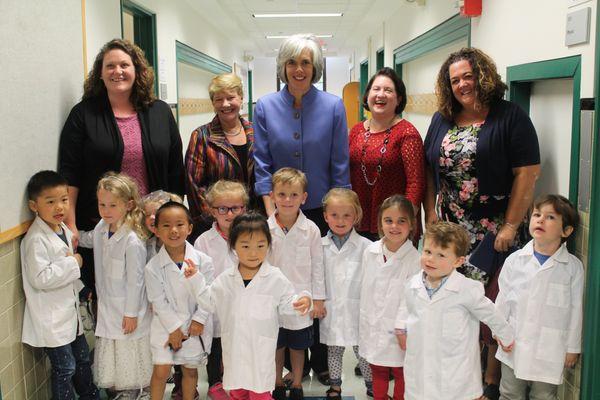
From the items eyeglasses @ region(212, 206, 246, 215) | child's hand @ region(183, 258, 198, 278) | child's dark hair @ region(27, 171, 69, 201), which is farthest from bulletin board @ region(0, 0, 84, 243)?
eyeglasses @ region(212, 206, 246, 215)

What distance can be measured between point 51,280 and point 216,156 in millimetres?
998

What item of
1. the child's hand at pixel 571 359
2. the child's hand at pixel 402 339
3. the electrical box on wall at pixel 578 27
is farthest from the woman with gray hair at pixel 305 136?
the child's hand at pixel 571 359

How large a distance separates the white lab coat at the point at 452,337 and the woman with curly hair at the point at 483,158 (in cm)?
42

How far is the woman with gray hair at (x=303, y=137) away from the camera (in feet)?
8.97

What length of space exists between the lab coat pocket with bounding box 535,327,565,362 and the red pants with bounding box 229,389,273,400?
1.17 meters

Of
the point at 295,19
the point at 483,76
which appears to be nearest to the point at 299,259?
the point at 483,76

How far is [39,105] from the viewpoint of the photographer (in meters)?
2.52

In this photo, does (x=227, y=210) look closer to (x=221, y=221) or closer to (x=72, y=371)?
(x=221, y=221)

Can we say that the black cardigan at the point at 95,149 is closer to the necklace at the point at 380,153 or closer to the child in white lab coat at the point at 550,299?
the necklace at the point at 380,153

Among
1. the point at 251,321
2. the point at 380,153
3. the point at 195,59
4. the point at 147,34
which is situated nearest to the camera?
the point at 251,321

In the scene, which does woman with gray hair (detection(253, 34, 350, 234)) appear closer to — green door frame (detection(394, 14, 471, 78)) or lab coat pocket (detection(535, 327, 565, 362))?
lab coat pocket (detection(535, 327, 565, 362))

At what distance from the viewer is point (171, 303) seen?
7.98 ft

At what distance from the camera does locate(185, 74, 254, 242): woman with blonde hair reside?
2857 millimetres

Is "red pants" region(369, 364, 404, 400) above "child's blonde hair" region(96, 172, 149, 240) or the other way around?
the other way around
